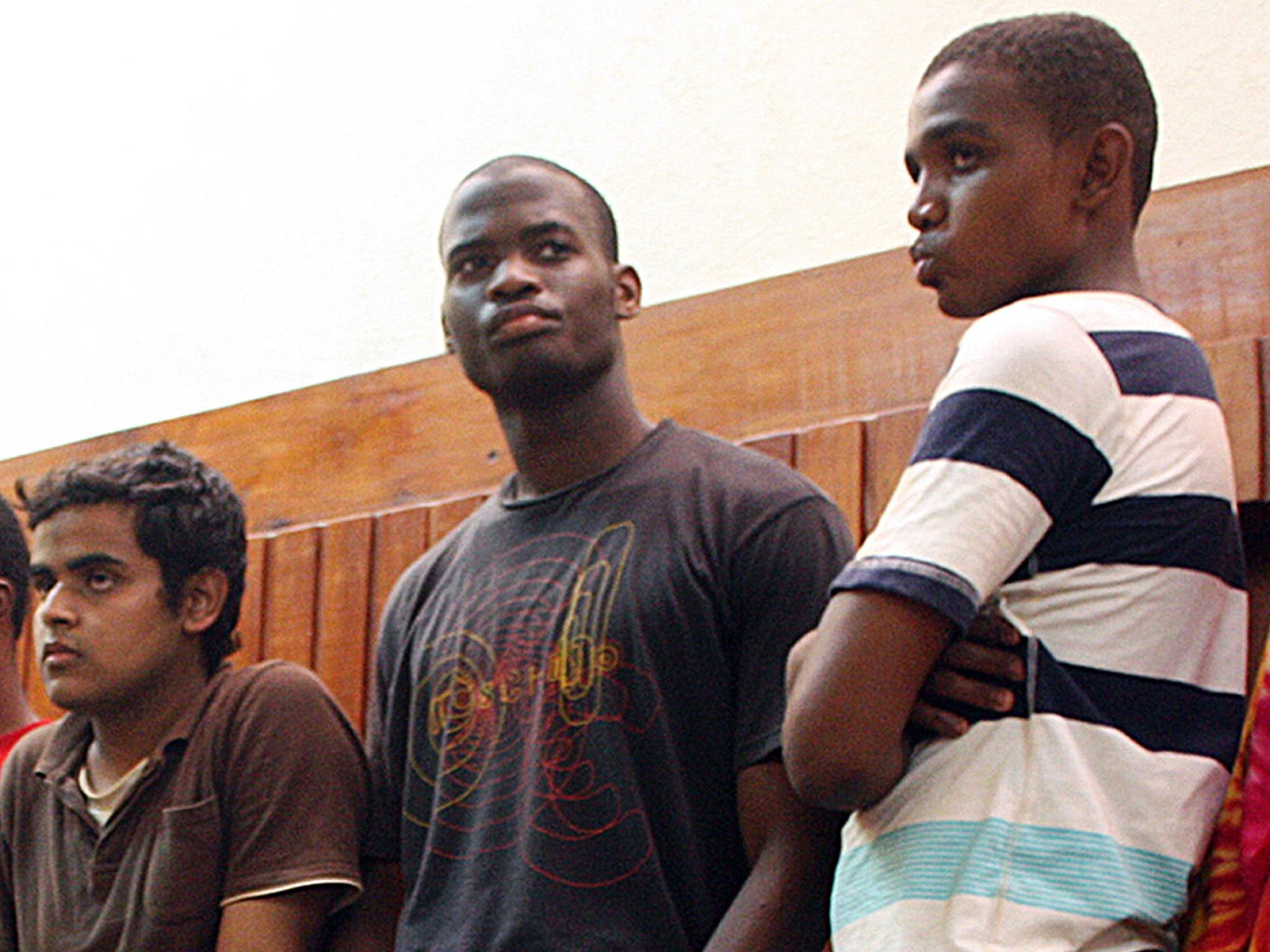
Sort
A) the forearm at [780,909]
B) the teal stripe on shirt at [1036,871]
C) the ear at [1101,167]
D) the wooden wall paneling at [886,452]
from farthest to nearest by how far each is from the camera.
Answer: the wooden wall paneling at [886,452] < the forearm at [780,909] < the ear at [1101,167] < the teal stripe on shirt at [1036,871]

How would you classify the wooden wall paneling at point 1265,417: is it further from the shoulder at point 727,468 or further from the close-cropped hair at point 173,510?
the close-cropped hair at point 173,510

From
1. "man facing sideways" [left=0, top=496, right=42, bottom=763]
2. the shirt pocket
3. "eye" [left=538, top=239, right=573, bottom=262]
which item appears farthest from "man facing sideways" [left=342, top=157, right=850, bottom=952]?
"man facing sideways" [left=0, top=496, right=42, bottom=763]

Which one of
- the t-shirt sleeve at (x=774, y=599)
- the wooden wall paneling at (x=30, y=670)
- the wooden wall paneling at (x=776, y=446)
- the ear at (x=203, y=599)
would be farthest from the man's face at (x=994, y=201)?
the wooden wall paneling at (x=30, y=670)

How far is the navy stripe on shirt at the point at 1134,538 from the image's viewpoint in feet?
4.19

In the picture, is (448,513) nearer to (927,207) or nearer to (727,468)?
(727,468)

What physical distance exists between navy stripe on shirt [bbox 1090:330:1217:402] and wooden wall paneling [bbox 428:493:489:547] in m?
1.25

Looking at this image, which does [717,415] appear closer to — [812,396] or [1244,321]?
[812,396]

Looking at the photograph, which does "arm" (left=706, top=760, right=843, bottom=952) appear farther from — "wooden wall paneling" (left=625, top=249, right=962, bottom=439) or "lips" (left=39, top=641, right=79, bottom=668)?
"lips" (left=39, top=641, right=79, bottom=668)

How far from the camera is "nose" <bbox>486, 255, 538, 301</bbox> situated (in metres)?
1.98

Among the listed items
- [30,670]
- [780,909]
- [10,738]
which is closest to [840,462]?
[780,909]

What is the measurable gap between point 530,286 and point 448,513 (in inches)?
Result: 22.7

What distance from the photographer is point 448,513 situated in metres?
2.49

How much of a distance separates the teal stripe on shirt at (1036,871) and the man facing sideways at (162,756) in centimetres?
88

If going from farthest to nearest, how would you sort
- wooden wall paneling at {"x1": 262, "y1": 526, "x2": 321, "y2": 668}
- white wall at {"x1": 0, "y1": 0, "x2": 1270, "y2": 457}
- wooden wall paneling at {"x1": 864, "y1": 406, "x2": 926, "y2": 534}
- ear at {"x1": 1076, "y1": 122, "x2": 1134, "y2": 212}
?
wooden wall paneling at {"x1": 262, "y1": 526, "x2": 321, "y2": 668}
white wall at {"x1": 0, "y1": 0, "x2": 1270, "y2": 457}
wooden wall paneling at {"x1": 864, "y1": 406, "x2": 926, "y2": 534}
ear at {"x1": 1076, "y1": 122, "x2": 1134, "y2": 212}
